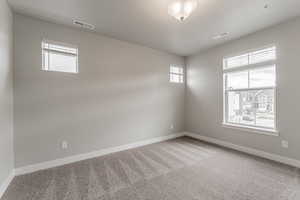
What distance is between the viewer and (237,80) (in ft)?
12.1

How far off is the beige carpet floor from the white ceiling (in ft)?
9.33

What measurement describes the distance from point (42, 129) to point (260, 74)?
15.7 ft

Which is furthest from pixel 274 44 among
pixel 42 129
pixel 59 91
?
pixel 42 129

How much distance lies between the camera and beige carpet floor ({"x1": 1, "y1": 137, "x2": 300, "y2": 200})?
191 cm

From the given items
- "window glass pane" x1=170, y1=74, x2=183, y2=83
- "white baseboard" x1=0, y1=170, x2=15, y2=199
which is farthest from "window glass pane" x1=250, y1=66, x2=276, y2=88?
"white baseboard" x1=0, y1=170, x2=15, y2=199

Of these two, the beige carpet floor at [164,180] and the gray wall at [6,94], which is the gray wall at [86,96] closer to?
the gray wall at [6,94]

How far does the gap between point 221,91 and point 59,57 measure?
161 inches

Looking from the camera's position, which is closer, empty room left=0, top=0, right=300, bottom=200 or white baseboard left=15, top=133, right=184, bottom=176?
empty room left=0, top=0, right=300, bottom=200

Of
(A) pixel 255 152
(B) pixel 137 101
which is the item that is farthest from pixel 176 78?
(A) pixel 255 152

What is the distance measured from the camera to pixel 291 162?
8.93ft

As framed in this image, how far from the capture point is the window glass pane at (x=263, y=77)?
9.93 ft

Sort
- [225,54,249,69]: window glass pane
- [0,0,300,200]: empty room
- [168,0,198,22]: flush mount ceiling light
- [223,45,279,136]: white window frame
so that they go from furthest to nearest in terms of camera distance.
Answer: [225,54,249,69]: window glass pane < [223,45,279,136]: white window frame < [0,0,300,200]: empty room < [168,0,198,22]: flush mount ceiling light

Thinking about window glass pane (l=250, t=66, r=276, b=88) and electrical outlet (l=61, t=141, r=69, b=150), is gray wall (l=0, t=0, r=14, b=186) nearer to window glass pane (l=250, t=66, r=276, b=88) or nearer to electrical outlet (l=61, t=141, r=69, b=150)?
electrical outlet (l=61, t=141, r=69, b=150)

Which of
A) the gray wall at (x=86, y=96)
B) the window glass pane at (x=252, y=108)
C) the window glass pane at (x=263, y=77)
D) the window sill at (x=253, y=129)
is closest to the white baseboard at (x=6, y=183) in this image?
the gray wall at (x=86, y=96)
